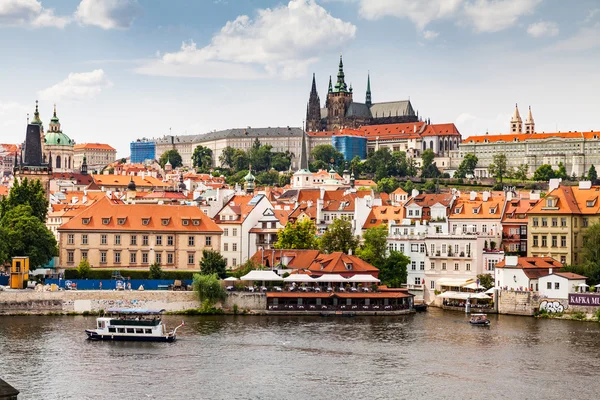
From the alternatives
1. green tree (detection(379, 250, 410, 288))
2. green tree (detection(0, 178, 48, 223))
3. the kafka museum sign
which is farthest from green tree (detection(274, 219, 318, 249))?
the kafka museum sign

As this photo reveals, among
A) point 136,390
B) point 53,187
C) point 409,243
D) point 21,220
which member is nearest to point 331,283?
point 409,243

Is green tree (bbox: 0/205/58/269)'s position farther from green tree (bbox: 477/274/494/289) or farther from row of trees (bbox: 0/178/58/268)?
green tree (bbox: 477/274/494/289)

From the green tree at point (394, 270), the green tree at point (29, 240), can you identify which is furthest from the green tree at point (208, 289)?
the green tree at point (29, 240)

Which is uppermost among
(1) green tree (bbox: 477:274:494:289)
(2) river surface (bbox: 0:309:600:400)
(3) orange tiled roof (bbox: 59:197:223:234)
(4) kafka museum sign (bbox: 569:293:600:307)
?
(3) orange tiled roof (bbox: 59:197:223:234)

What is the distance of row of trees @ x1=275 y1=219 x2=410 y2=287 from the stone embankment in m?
12.2

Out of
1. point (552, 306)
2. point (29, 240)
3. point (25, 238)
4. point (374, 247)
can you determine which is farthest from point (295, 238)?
point (552, 306)

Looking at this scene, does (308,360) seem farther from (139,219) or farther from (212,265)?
(139,219)

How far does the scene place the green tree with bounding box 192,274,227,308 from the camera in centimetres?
7250

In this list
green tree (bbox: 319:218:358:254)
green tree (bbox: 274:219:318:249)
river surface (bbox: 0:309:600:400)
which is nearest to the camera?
river surface (bbox: 0:309:600:400)

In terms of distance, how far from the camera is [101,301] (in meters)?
72.1

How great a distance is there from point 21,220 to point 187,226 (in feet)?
39.7

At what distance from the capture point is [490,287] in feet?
259

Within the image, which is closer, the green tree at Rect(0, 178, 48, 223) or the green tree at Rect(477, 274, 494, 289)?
the green tree at Rect(477, 274, 494, 289)

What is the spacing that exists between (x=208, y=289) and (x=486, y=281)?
20.1m
